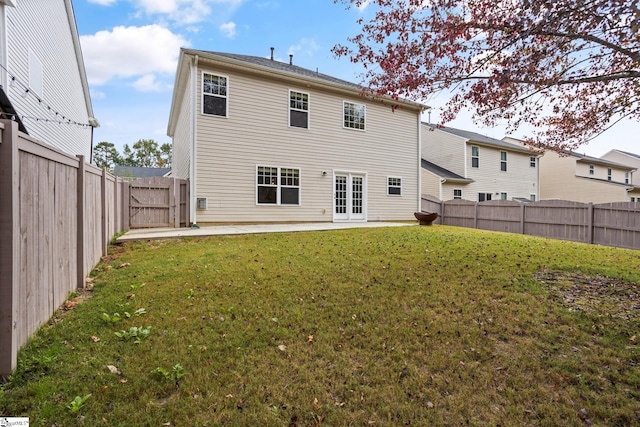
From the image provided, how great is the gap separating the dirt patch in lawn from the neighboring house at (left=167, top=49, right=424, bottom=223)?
6846 mm

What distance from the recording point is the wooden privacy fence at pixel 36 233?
2.13 m

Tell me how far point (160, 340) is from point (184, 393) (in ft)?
2.65

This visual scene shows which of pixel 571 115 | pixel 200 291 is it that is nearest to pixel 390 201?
pixel 571 115

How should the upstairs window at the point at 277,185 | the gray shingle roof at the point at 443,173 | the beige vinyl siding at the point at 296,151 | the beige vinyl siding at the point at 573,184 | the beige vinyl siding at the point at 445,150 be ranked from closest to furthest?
the beige vinyl siding at the point at 296,151 → the upstairs window at the point at 277,185 → the gray shingle roof at the point at 443,173 → the beige vinyl siding at the point at 445,150 → the beige vinyl siding at the point at 573,184

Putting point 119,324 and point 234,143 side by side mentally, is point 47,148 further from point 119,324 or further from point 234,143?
point 234,143

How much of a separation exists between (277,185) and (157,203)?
3.98m

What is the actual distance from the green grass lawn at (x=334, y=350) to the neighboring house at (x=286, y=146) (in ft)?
19.8

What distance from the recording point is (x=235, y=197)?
10.7m

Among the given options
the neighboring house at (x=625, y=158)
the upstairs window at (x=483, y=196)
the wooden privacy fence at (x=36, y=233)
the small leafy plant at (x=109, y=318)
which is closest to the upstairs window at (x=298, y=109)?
the wooden privacy fence at (x=36, y=233)

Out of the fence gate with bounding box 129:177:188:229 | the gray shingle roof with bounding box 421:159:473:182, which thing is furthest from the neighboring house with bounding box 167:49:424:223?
the gray shingle roof with bounding box 421:159:473:182

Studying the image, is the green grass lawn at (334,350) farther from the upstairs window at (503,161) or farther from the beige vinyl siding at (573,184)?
the beige vinyl siding at (573,184)

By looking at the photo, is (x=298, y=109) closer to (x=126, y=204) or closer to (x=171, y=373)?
(x=126, y=204)

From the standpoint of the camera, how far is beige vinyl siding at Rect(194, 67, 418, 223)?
10.5 meters

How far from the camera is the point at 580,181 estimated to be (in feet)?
79.5
